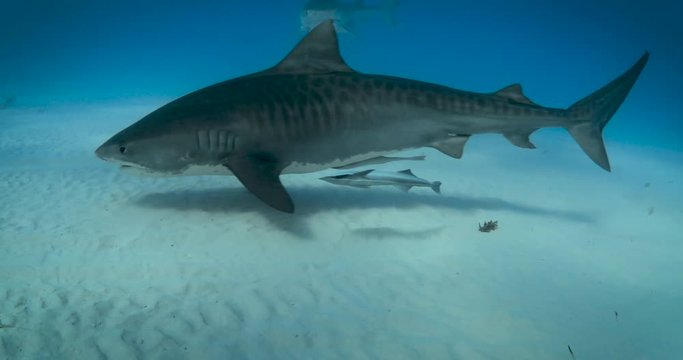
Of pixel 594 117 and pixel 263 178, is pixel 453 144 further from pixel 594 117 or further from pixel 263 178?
pixel 263 178

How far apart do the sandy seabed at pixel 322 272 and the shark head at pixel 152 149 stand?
0.90 metres

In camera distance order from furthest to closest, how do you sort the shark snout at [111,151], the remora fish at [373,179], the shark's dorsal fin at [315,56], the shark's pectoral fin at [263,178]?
the remora fish at [373,179] → the shark's dorsal fin at [315,56] → the shark snout at [111,151] → the shark's pectoral fin at [263,178]

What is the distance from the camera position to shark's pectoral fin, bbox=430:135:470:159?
19.2ft

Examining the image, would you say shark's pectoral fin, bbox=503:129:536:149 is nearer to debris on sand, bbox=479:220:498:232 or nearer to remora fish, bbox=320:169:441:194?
debris on sand, bbox=479:220:498:232

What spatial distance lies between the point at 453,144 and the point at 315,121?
2052 mm

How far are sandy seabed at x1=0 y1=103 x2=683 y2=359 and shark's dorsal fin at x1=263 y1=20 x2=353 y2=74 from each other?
2.09 metres

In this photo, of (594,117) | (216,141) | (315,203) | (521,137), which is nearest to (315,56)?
(216,141)

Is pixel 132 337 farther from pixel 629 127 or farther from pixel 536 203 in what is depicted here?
pixel 629 127

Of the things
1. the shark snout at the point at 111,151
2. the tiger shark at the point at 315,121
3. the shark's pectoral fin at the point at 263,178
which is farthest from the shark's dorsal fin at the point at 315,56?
the shark snout at the point at 111,151

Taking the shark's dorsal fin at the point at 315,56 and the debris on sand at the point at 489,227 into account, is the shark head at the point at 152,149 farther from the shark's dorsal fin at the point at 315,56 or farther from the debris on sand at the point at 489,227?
the debris on sand at the point at 489,227

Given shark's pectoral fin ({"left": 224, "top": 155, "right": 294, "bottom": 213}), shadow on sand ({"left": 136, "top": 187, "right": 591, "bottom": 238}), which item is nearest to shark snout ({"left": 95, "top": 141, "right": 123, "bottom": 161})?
shark's pectoral fin ({"left": 224, "top": 155, "right": 294, "bottom": 213})

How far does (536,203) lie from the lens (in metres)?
7.98

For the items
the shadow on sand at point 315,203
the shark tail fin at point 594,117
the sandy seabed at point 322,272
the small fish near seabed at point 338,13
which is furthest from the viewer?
the small fish near seabed at point 338,13

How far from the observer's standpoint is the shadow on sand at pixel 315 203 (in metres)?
5.94
